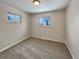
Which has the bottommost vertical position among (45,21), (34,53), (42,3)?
(34,53)

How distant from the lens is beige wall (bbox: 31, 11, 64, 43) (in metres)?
4.49

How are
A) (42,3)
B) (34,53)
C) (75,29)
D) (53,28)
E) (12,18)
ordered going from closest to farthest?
(75,29) < (34,53) < (42,3) < (12,18) < (53,28)

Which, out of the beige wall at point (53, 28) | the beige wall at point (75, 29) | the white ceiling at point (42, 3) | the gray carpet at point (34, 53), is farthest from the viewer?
the beige wall at point (53, 28)

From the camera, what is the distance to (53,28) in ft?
15.8

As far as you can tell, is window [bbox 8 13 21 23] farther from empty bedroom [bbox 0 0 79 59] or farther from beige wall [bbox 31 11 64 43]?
beige wall [bbox 31 11 64 43]

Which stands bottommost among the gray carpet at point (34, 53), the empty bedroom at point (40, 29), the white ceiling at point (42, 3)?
the gray carpet at point (34, 53)

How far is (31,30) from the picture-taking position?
5887 mm

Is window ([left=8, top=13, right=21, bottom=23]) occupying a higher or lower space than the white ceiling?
lower

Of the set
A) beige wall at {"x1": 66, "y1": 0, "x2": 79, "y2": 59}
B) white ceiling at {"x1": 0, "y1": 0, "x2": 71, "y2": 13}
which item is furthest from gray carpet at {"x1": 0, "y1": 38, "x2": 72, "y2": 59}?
white ceiling at {"x1": 0, "y1": 0, "x2": 71, "y2": 13}

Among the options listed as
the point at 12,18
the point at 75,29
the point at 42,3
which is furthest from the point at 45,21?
the point at 75,29

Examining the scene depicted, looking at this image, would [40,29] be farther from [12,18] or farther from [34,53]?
[34,53]

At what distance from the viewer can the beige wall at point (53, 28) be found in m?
4.49

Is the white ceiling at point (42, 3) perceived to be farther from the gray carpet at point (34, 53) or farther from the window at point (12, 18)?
the gray carpet at point (34, 53)

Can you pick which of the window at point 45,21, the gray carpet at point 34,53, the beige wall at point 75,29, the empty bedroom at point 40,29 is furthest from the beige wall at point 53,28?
the beige wall at point 75,29
